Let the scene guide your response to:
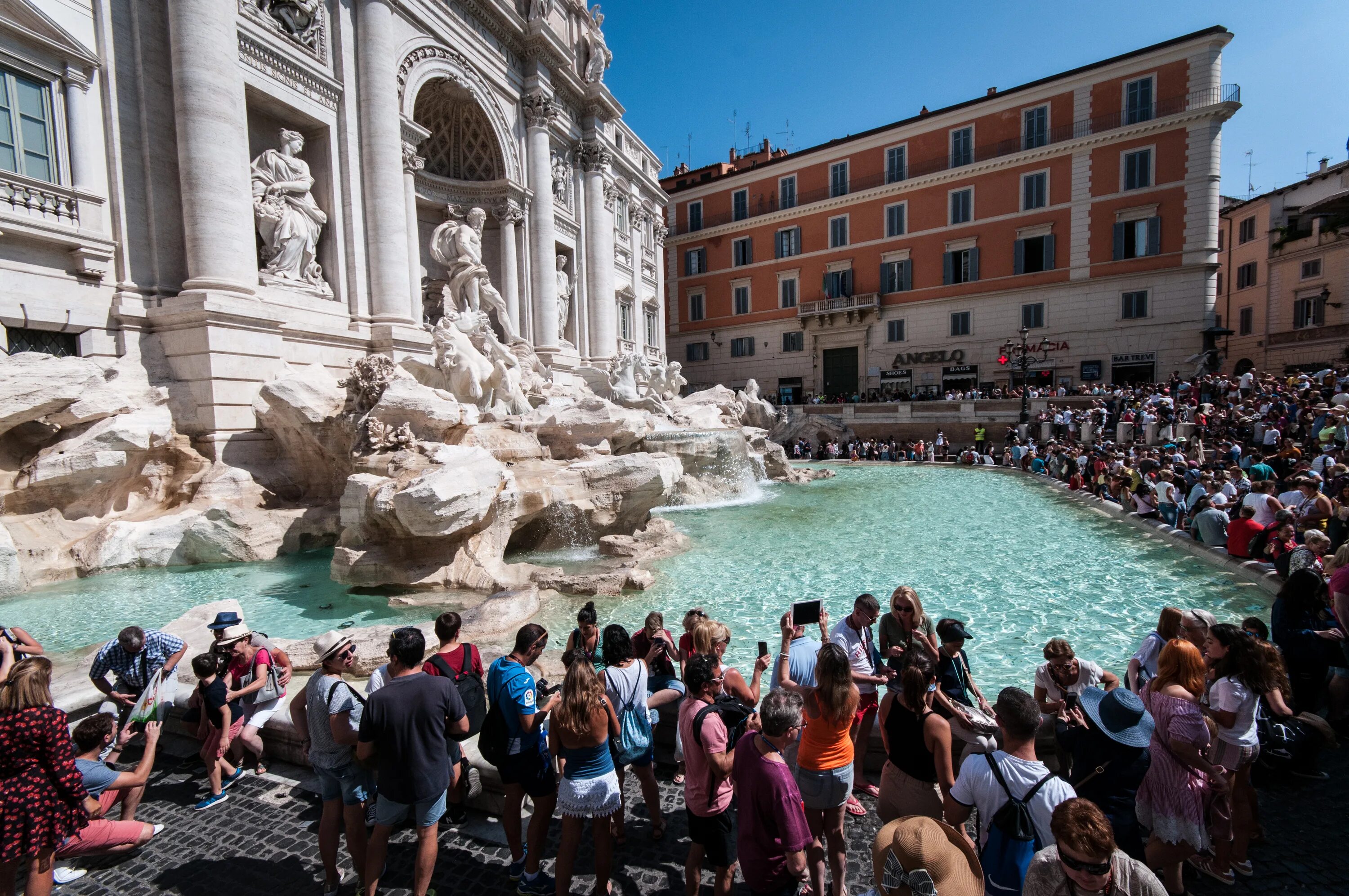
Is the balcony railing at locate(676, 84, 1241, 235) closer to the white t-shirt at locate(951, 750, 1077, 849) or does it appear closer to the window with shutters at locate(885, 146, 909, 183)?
the window with shutters at locate(885, 146, 909, 183)

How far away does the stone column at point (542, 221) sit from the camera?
18.4 m

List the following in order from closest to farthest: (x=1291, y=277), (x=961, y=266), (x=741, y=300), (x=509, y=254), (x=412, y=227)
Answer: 1. (x=412, y=227)
2. (x=509, y=254)
3. (x=1291, y=277)
4. (x=961, y=266)
5. (x=741, y=300)

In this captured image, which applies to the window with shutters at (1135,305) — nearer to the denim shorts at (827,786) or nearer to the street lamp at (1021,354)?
the street lamp at (1021,354)

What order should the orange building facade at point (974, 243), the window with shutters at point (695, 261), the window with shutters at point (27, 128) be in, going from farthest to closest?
the window with shutters at point (695, 261) < the orange building facade at point (974, 243) < the window with shutters at point (27, 128)

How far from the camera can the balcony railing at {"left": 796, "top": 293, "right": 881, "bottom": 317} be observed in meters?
28.3

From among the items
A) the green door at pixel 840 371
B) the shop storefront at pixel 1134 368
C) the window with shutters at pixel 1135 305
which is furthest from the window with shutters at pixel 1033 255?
the green door at pixel 840 371

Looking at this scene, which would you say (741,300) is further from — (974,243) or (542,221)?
(542,221)

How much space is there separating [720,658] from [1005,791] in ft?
4.76

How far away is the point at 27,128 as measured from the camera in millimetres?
8656

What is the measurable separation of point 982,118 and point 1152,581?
84.2 ft

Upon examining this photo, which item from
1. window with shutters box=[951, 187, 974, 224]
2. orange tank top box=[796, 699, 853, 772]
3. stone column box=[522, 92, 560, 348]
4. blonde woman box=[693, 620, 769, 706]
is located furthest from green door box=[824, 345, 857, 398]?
orange tank top box=[796, 699, 853, 772]

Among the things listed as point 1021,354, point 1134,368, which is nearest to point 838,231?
point 1021,354

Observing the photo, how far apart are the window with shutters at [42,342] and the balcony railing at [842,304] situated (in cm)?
2603

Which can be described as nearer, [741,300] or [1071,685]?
[1071,685]
